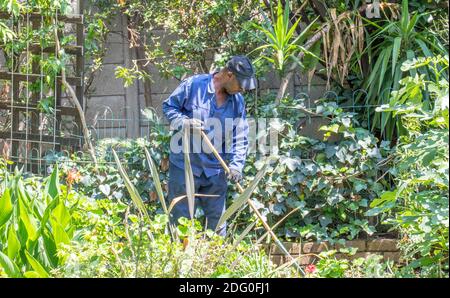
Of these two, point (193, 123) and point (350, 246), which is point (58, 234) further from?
point (350, 246)

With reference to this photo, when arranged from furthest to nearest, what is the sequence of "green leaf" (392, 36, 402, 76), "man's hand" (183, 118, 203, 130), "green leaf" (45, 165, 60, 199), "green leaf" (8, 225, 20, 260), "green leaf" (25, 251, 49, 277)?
"green leaf" (392, 36, 402, 76) → "man's hand" (183, 118, 203, 130) → "green leaf" (45, 165, 60, 199) → "green leaf" (8, 225, 20, 260) → "green leaf" (25, 251, 49, 277)

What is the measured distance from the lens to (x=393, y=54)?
730cm

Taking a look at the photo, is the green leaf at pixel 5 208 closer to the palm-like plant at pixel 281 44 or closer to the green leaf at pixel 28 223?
the green leaf at pixel 28 223

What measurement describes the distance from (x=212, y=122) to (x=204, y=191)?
0.51 m

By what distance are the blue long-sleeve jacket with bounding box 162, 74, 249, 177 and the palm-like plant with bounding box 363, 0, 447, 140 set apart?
1387 mm

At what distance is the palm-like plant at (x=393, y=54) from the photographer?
7.32m

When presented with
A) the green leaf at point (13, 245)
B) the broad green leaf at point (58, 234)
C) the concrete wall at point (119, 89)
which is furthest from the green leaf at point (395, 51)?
the green leaf at point (13, 245)

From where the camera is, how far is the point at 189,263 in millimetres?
3969

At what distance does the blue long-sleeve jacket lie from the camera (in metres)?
6.32

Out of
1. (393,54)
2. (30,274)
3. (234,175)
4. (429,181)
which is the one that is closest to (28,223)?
(30,274)

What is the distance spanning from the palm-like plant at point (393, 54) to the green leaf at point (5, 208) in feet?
11.1

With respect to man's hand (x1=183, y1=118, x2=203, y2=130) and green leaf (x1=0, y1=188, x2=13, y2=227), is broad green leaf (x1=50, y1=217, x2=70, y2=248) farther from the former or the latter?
man's hand (x1=183, y1=118, x2=203, y2=130)

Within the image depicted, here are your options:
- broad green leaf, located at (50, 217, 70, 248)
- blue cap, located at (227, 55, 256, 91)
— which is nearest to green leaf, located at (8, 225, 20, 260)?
broad green leaf, located at (50, 217, 70, 248)

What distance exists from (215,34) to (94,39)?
1205 millimetres
